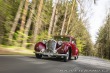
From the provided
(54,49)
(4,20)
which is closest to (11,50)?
(54,49)

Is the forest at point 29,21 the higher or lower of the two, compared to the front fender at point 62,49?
higher

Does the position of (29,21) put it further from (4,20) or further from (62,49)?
(62,49)

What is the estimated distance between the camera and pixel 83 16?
4928 cm

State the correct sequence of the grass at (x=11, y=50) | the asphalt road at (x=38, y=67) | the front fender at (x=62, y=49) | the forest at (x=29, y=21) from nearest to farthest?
the asphalt road at (x=38, y=67) < the front fender at (x=62, y=49) < the grass at (x=11, y=50) < the forest at (x=29, y=21)

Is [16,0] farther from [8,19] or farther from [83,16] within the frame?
[83,16]

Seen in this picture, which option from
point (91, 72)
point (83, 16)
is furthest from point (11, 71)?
point (83, 16)

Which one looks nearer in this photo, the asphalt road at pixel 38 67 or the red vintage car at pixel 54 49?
the asphalt road at pixel 38 67

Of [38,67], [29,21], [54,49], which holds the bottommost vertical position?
[38,67]

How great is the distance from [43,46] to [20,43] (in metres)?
9.59

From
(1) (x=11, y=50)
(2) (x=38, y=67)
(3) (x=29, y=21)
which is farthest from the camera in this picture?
(3) (x=29, y=21)

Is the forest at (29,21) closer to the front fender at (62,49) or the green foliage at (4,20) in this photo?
the green foliage at (4,20)

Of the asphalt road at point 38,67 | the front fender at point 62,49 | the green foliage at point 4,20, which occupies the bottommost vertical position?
the asphalt road at point 38,67

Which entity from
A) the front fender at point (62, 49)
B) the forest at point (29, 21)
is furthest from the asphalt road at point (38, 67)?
the forest at point (29, 21)

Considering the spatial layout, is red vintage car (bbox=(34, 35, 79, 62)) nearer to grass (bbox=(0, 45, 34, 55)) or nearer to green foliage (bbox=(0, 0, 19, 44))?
grass (bbox=(0, 45, 34, 55))
